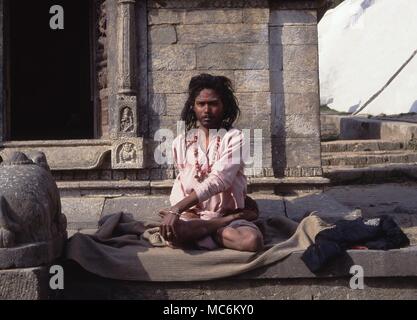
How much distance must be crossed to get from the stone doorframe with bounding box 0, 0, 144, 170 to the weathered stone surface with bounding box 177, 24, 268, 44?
587 mm

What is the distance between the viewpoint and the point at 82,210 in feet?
22.2

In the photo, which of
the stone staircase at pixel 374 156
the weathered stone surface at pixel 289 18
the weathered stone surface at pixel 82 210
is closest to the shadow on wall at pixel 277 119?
the weathered stone surface at pixel 289 18

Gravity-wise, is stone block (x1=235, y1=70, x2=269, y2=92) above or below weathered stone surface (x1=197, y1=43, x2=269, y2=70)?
below

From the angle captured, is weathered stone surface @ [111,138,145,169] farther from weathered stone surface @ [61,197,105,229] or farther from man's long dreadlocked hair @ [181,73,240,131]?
man's long dreadlocked hair @ [181,73,240,131]

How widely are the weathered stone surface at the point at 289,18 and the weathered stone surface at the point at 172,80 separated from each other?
81 centimetres

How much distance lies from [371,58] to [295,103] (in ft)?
61.6

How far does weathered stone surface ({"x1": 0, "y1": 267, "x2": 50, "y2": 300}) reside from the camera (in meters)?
4.02

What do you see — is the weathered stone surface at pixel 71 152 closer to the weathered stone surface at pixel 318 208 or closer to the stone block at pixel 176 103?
the stone block at pixel 176 103

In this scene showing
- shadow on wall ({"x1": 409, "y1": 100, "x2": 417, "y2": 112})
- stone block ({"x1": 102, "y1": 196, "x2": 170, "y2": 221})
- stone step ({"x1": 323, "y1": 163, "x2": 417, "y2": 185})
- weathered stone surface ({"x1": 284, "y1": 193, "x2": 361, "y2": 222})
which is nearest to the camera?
weathered stone surface ({"x1": 284, "y1": 193, "x2": 361, "y2": 222})

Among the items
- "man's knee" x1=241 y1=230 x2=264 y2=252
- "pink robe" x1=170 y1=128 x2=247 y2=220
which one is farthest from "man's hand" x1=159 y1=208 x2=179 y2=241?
"man's knee" x1=241 y1=230 x2=264 y2=252

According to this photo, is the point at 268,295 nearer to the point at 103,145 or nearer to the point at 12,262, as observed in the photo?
the point at 12,262

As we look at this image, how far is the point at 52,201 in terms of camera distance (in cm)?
441

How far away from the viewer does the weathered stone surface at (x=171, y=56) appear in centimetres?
730
